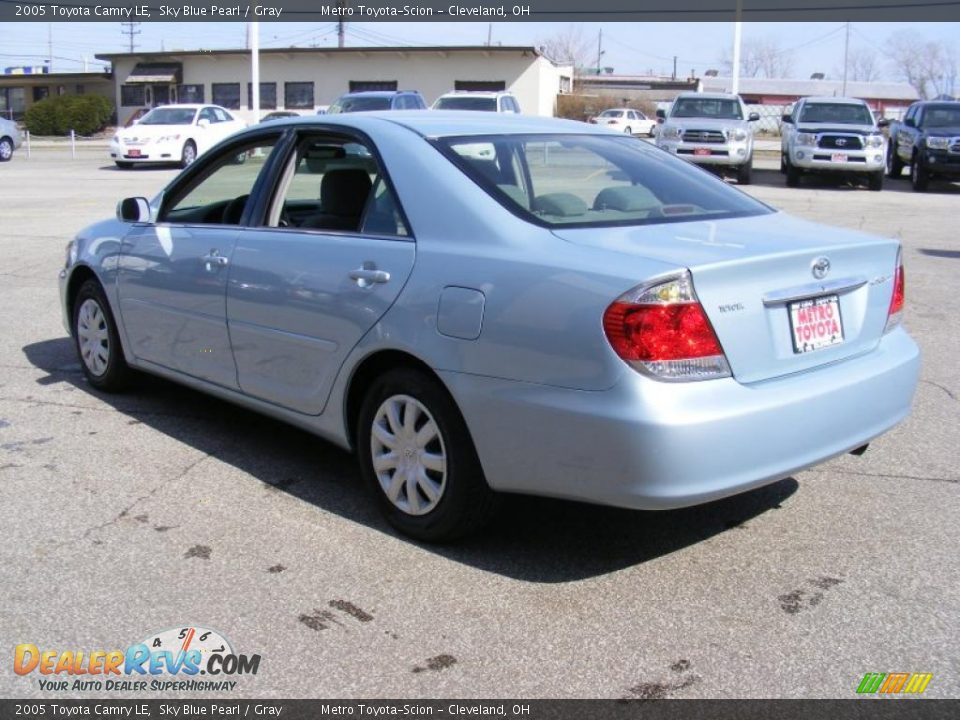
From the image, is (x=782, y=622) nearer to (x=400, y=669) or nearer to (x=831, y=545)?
(x=831, y=545)

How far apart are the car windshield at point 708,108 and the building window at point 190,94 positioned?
120ft

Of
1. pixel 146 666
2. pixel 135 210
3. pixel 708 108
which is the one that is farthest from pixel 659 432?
pixel 708 108

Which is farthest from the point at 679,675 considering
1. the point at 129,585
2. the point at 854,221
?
the point at 854,221

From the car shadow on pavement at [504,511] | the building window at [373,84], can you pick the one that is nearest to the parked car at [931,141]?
the car shadow on pavement at [504,511]

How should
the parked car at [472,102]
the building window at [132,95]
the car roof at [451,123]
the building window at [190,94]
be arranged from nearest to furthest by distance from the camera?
the car roof at [451,123], the parked car at [472,102], the building window at [190,94], the building window at [132,95]

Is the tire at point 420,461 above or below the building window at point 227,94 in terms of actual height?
below

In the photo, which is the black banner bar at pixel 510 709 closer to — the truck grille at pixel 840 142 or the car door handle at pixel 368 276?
the car door handle at pixel 368 276

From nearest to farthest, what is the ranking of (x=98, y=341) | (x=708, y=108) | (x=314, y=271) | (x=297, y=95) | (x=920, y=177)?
(x=314, y=271) < (x=98, y=341) < (x=920, y=177) < (x=708, y=108) < (x=297, y=95)

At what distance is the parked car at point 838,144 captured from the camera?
2153 cm

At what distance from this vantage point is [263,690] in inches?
122

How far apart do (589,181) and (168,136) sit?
23411 millimetres

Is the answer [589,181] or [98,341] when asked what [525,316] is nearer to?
[589,181]

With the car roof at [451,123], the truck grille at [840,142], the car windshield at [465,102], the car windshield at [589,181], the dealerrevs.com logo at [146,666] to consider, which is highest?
the car windshield at [465,102]

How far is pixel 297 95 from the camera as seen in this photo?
53031mm
